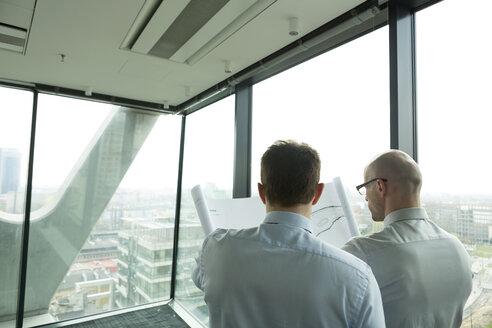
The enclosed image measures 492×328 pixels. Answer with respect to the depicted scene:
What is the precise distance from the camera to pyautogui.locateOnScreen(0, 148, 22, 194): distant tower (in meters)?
3.72

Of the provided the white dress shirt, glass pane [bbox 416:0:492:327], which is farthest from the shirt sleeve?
glass pane [bbox 416:0:492:327]

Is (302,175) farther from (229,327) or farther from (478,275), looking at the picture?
(478,275)

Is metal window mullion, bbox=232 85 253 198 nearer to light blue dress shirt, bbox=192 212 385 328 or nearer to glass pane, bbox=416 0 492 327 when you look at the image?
glass pane, bbox=416 0 492 327

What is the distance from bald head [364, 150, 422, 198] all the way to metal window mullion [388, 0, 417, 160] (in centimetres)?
69

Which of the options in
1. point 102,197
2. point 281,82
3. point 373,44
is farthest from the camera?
point 102,197

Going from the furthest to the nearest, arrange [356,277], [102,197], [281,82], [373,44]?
1. [102,197]
2. [281,82]
3. [373,44]
4. [356,277]

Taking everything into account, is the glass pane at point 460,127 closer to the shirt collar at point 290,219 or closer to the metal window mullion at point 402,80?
the metal window mullion at point 402,80

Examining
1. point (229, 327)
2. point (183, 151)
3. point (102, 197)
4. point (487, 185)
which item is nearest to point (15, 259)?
point (102, 197)

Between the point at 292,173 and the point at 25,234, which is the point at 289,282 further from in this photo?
the point at 25,234

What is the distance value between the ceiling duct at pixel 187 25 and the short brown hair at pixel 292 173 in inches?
52.4

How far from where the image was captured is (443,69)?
179 cm

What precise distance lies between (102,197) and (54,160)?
734 millimetres

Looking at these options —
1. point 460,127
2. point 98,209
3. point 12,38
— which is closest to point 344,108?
point 460,127

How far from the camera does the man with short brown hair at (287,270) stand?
0.83 metres
